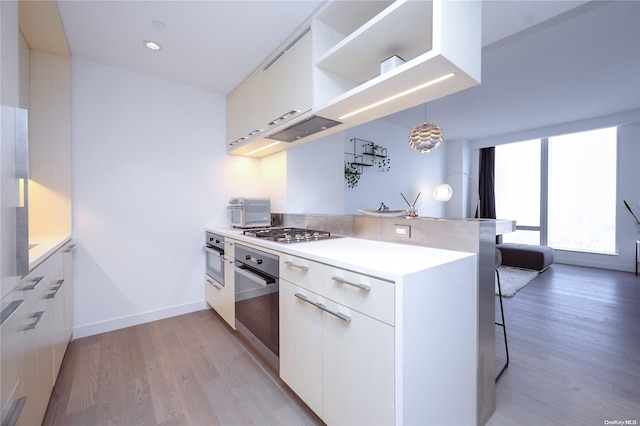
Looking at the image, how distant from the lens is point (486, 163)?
658cm

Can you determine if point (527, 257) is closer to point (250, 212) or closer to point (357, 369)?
point (250, 212)

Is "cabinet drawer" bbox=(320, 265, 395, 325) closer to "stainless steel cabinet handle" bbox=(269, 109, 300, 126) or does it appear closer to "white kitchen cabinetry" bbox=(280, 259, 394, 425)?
"white kitchen cabinetry" bbox=(280, 259, 394, 425)

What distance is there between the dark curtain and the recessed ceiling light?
7.02 metres

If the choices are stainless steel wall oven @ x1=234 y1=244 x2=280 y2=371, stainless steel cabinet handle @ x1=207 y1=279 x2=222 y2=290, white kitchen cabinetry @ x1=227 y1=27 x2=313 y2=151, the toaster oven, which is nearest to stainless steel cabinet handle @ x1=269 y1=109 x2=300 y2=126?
white kitchen cabinetry @ x1=227 y1=27 x2=313 y2=151

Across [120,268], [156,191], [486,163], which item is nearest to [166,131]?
[156,191]

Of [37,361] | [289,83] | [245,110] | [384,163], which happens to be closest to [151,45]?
[245,110]

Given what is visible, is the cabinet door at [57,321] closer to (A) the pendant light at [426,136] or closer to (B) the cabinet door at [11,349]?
(B) the cabinet door at [11,349]

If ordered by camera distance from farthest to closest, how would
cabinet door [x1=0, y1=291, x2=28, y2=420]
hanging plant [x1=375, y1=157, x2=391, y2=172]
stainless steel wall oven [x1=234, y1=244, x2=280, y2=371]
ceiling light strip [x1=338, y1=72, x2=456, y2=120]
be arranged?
hanging plant [x1=375, y1=157, x2=391, y2=172] → stainless steel wall oven [x1=234, y1=244, x2=280, y2=371] → ceiling light strip [x1=338, y1=72, x2=456, y2=120] → cabinet door [x1=0, y1=291, x2=28, y2=420]

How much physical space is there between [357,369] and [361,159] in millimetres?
3814

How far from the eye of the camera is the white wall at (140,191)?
2.33m

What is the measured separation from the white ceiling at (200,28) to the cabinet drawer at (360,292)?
5.54 feet

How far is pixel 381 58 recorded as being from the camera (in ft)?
5.53

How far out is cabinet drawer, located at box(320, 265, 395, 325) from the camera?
0.96 metres

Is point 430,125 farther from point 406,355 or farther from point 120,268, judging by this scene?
point 120,268
